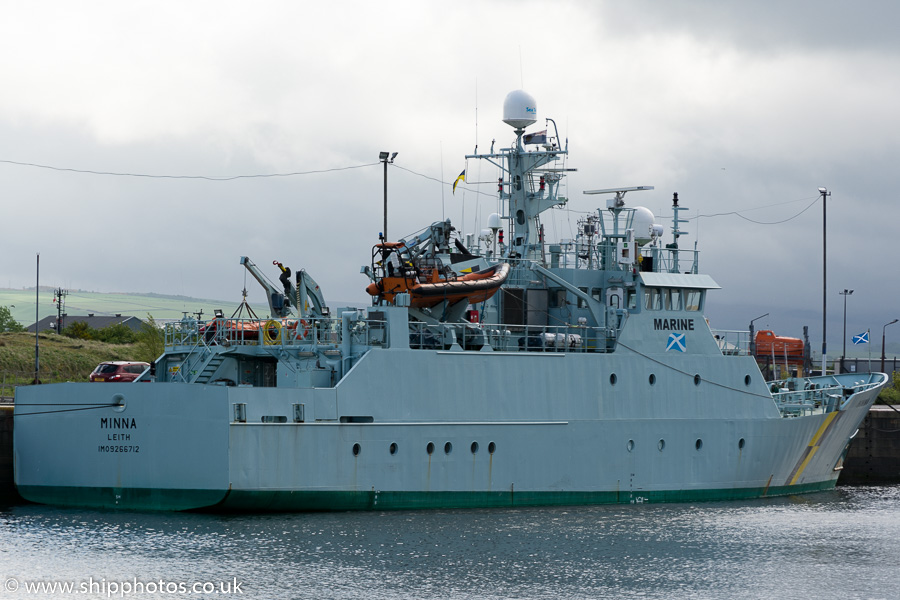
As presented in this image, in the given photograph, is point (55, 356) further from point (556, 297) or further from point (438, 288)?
point (438, 288)

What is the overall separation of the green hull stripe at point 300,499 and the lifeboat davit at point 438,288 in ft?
15.0

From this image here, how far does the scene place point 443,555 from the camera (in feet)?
72.0

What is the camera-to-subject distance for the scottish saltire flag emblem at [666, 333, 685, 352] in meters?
29.7

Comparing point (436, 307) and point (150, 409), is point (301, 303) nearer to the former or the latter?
point (436, 307)

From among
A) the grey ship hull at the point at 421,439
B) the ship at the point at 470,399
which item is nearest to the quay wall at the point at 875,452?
the ship at the point at 470,399

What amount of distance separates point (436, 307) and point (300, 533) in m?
6.97

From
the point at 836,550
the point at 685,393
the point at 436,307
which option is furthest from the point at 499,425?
the point at 836,550

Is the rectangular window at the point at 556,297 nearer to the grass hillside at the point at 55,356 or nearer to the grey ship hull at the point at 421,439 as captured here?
the grey ship hull at the point at 421,439

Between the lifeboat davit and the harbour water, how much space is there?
16.4 feet

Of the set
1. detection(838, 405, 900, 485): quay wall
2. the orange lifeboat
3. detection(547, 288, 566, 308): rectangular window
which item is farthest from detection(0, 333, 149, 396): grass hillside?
the orange lifeboat

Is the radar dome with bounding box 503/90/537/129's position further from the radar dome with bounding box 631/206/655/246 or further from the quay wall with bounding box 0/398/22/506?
the quay wall with bounding box 0/398/22/506

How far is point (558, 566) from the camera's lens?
21594 mm

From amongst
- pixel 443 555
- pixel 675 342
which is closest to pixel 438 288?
pixel 675 342

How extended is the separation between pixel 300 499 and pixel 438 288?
5911 mm
